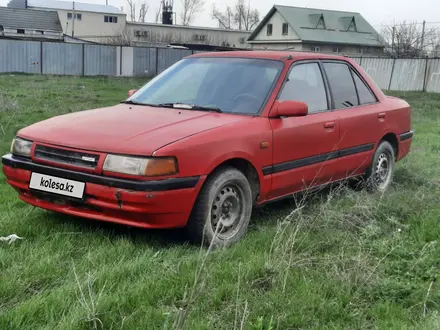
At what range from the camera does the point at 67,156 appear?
393 cm

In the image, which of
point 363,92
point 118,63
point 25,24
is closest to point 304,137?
point 363,92

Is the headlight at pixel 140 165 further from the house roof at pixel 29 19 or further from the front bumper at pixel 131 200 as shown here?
the house roof at pixel 29 19

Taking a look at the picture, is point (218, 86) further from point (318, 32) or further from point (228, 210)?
point (318, 32)

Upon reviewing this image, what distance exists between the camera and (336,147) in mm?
5320

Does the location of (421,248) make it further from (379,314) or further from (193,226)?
(193,226)

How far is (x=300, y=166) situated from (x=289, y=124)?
1.37 ft

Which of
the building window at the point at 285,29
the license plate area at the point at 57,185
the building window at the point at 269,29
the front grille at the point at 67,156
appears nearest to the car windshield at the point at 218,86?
the front grille at the point at 67,156

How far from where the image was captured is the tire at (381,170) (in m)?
6.08

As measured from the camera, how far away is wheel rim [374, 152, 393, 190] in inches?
244

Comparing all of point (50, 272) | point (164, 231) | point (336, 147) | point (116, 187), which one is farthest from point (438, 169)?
point (50, 272)

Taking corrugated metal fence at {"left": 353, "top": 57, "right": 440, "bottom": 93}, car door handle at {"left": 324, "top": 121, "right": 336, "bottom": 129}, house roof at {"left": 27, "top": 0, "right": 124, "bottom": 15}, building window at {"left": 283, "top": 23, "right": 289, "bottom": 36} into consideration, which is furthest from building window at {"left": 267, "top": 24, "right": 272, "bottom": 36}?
car door handle at {"left": 324, "top": 121, "right": 336, "bottom": 129}

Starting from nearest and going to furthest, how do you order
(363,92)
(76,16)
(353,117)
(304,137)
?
1. (304,137)
2. (353,117)
3. (363,92)
4. (76,16)

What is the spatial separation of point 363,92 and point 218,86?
76.9 inches

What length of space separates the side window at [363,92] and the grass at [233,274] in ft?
4.63
